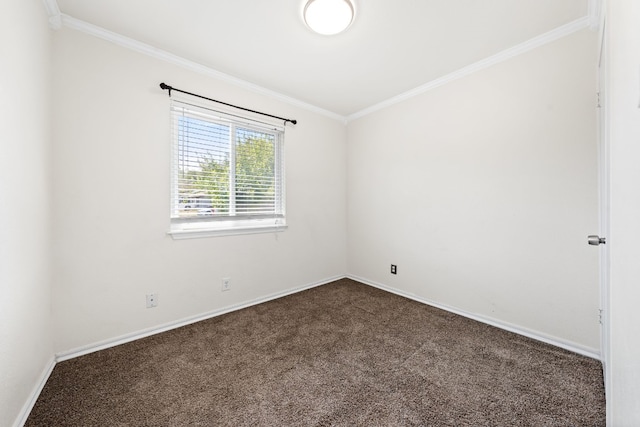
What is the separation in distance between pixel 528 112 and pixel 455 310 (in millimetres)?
1926

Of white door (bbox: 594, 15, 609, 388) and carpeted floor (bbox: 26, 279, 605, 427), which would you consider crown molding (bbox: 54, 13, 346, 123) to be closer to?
carpeted floor (bbox: 26, 279, 605, 427)

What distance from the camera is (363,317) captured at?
8.15ft

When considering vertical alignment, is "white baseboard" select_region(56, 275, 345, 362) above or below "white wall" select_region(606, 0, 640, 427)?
below

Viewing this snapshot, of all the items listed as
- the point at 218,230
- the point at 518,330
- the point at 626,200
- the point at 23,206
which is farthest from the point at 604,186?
the point at 23,206

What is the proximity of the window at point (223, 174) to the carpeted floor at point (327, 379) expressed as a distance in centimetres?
104

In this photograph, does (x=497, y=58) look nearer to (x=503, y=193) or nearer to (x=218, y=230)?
(x=503, y=193)

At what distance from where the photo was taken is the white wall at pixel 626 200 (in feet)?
2.22

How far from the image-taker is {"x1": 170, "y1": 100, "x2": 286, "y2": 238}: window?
2359 mm

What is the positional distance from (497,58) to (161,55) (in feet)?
9.74

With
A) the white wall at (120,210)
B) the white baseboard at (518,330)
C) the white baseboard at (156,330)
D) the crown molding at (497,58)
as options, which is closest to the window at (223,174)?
the white wall at (120,210)

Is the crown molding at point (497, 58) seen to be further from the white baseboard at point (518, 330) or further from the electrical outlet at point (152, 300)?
the electrical outlet at point (152, 300)

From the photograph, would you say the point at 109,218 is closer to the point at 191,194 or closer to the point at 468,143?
the point at 191,194

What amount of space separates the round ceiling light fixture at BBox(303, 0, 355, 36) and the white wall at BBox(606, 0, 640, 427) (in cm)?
133

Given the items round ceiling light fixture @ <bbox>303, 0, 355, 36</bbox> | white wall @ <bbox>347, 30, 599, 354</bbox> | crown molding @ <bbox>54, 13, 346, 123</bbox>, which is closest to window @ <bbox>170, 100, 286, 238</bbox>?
crown molding @ <bbox>54, 13, 346, 123</bbox>
